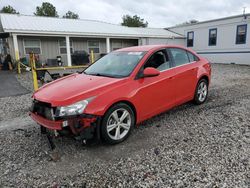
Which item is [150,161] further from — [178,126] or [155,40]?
[155,40]

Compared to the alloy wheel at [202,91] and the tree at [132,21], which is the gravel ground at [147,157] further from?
the tree at [132,21]

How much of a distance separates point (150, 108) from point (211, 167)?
155 cm

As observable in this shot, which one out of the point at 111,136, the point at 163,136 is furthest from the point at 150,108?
the point at 111,136

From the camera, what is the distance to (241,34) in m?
16.9

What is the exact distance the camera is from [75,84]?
139 inches

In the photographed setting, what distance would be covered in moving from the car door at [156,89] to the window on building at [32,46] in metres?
14.2

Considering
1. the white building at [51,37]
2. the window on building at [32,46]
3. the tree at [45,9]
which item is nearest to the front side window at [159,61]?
the white building at [51,37]

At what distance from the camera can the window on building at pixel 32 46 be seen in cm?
Result: 1573

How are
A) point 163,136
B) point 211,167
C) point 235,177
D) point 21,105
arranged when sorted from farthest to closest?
point 21,105, point 163,136, point 211,167, point 235,177

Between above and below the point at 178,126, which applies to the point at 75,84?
above

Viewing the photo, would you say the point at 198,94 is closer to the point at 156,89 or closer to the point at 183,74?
the point at 183,74

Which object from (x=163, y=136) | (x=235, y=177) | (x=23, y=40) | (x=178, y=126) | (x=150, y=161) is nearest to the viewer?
(x=235, y=177)

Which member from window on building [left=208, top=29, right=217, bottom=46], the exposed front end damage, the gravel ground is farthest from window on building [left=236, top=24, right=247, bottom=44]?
the exposed front end damage

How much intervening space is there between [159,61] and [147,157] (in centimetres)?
212
